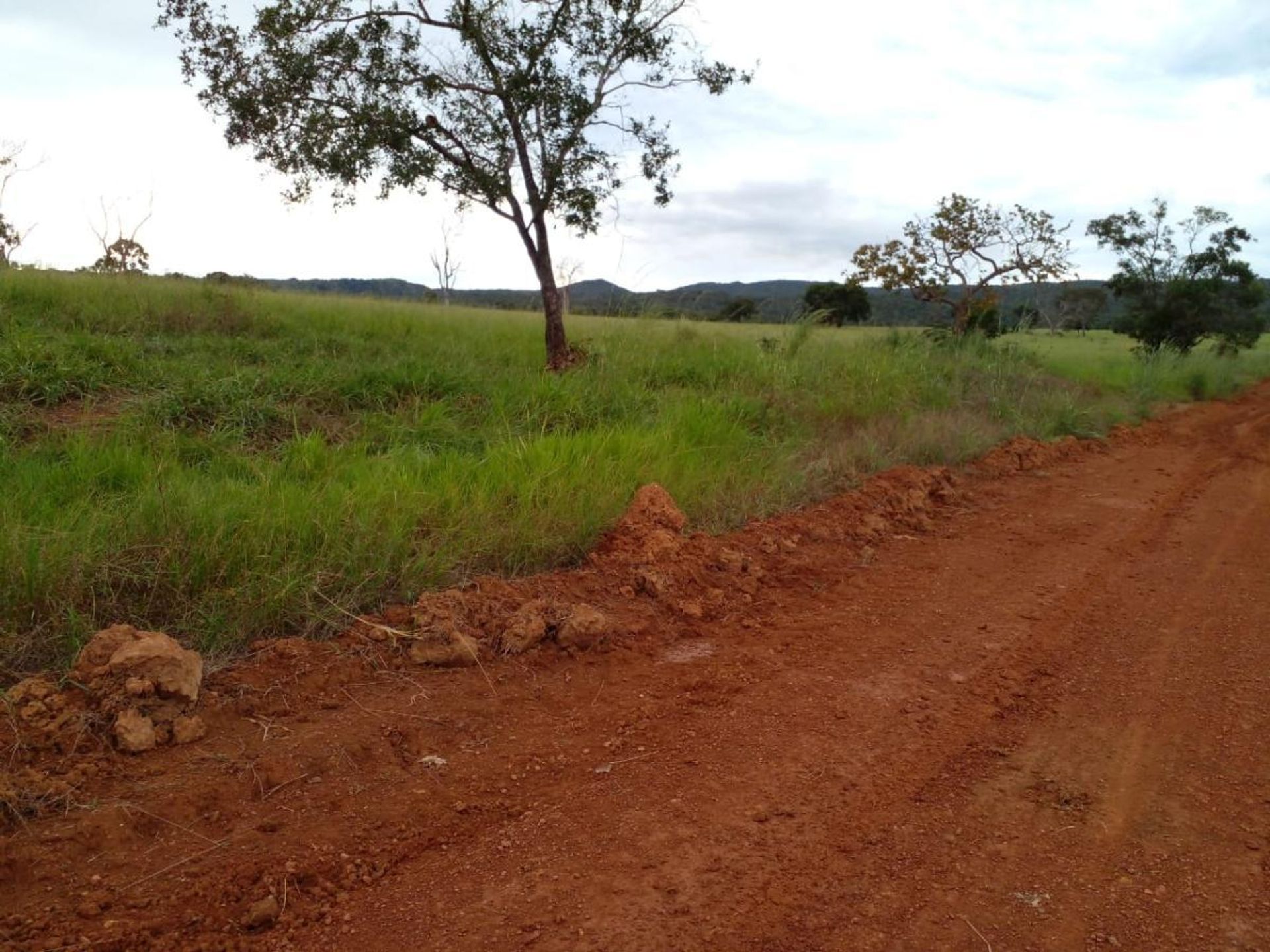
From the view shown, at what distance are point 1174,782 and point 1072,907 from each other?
92cm

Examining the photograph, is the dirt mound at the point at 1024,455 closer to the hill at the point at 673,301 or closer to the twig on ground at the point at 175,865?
the hill at the point at 673,301

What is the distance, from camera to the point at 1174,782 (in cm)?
310

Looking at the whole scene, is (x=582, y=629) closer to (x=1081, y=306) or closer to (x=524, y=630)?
(x=524, y=630)

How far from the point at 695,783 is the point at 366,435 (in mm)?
4960

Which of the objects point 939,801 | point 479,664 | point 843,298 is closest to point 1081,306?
point 843,298

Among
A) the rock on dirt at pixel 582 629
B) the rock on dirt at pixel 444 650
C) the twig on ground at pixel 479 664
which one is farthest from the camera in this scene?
the rock on dirt at pixel 582 629

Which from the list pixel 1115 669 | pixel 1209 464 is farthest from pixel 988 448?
pixel 1115 669

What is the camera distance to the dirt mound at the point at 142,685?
3184mm

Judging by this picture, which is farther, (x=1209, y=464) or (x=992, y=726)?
(x=1209, y=464)

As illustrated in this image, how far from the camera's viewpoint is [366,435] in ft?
23.9

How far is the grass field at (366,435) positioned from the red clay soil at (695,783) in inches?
23.1

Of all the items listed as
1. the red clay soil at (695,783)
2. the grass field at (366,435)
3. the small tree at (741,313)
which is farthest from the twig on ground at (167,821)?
the small tree at (741,313)

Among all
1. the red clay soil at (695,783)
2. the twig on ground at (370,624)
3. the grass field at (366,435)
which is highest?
the grass field at (366,435)

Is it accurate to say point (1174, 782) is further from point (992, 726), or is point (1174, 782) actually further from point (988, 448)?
point (988, 448)
